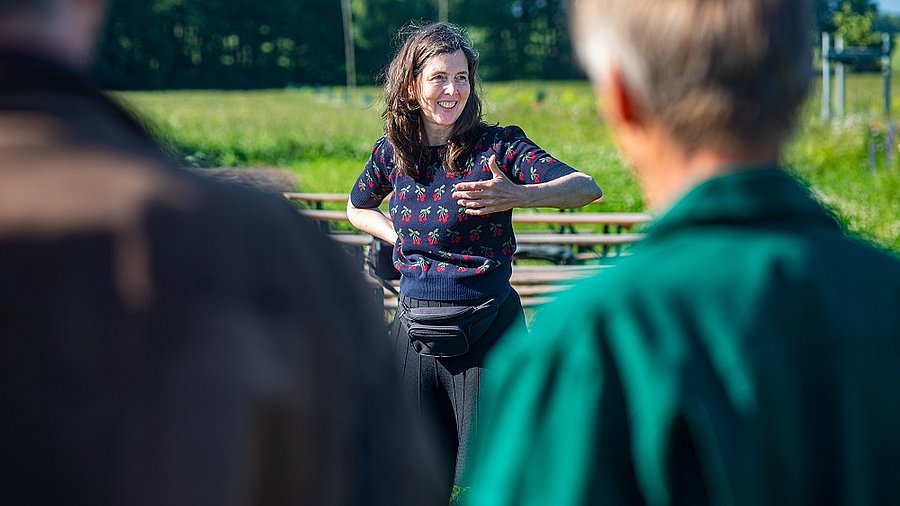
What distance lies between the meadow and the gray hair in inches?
4.5

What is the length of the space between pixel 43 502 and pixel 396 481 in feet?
1.26

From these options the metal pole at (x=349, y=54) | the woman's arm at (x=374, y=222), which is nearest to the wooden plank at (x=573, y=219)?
the woman's arm at (x=374, y=222)

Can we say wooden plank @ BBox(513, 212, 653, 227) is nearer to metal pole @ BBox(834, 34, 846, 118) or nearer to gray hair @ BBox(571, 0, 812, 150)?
gray hair @ BBox(571, 0, 812, 150)

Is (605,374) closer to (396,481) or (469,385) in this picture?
(396,481)

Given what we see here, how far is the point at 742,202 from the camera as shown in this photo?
1226 mm

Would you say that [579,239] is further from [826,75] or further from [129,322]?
[826,75]

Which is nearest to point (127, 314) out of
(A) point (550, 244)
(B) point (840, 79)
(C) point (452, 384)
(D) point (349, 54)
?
(C) point (452, 384)

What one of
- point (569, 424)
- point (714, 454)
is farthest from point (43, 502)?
point (714, 454)

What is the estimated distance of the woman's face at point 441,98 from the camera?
3.56 meters

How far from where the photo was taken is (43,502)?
104cm

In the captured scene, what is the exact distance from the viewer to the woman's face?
356 cm

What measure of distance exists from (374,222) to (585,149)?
20037 mm

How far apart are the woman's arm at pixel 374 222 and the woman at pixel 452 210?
0.17m

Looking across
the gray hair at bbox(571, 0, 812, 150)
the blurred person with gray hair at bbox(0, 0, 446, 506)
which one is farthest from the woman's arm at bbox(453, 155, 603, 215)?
the blurred person with gray hair at bbox(0, 0, 446, 506)
